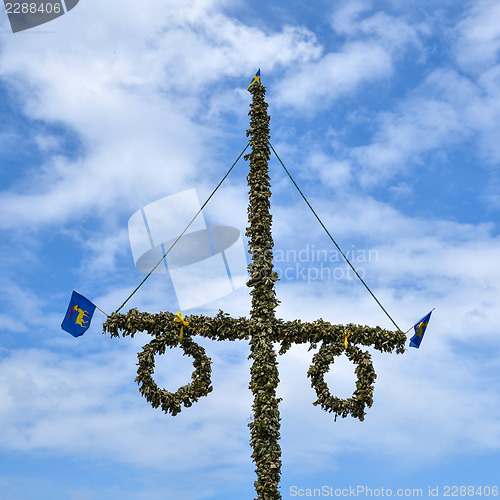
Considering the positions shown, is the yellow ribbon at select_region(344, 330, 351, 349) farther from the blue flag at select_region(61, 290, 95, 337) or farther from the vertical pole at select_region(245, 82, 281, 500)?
the blue flag at select_region(61, 290, 95, 337)

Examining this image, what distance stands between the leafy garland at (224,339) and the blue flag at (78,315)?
17.6 inches

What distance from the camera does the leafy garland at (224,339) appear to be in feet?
44.2

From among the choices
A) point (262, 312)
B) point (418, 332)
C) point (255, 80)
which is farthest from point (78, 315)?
point (418, 332)

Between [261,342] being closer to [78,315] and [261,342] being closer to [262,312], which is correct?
[262,312]

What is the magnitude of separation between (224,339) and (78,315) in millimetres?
2941

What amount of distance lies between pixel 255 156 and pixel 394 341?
4930 millimetres

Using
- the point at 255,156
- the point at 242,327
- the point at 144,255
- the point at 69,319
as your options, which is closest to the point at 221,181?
the point at 255,156

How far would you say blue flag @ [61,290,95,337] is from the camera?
13.5 meters

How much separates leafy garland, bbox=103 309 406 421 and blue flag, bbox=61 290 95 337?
1.47 ft

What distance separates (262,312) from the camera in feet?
Answer: 45.3

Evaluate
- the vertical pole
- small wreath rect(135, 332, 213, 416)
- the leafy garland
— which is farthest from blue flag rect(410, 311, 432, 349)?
small wreath rect(135, 332, 213, 416)

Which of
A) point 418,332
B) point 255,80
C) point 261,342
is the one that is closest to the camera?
point 261,342

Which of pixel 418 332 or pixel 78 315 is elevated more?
pixel 418 332

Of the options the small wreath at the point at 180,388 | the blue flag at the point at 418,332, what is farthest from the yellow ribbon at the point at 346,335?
the small wreath at the point at 180,388
